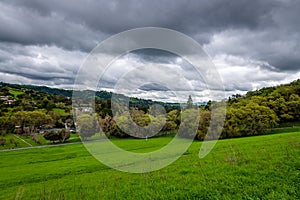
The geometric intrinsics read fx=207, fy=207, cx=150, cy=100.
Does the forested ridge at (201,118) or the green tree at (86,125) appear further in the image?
the green tree at (86,125)

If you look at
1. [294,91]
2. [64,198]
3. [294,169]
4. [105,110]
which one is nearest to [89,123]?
[105,110]

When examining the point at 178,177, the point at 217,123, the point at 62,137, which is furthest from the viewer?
the point at 62,137

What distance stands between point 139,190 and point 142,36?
7.41m

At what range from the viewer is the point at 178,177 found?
10.4 meters

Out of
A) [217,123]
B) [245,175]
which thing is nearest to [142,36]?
[245,175]

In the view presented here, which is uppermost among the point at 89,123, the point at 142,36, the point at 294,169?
the point at 142,36

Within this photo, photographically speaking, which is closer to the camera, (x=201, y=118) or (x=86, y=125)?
(x=201, y=118)

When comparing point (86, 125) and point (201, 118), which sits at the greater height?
point (201, 118)

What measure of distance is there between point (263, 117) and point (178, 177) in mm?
51960

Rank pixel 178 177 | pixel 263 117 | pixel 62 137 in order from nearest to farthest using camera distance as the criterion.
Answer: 1. pixel 178 177
2. pixel 263 117
3. pixel 62 137

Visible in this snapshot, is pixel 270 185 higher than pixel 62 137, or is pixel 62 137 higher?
pixel 270 185

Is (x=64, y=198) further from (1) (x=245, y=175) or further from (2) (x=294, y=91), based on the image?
(2) (x=294, y=91)

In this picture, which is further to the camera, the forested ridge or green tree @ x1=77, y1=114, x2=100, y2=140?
green tree @ x1=77, y1=114, x2=100, y2=140

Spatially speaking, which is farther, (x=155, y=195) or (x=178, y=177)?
(x=178, y=177)
